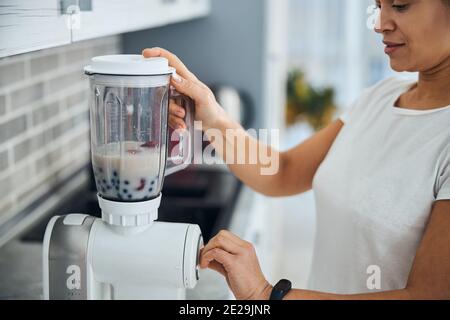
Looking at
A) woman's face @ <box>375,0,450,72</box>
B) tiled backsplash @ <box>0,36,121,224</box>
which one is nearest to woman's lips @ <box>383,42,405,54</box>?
woman's face @ <box>375,0,450,72</box>

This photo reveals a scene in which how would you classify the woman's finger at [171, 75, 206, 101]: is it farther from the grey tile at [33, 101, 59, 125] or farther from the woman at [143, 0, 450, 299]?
the grey tile at [33, 101, 59, 125]

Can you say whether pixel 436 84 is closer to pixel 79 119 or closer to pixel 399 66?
pixel 399 66

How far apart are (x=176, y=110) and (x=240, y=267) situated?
0.22 m

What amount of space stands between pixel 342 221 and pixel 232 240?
22cm

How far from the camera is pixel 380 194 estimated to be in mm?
889

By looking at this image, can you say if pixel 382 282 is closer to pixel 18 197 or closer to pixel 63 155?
pixel 18 197

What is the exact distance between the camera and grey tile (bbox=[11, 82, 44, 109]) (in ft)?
4.51

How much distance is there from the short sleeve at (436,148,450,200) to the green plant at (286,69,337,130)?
2.51m

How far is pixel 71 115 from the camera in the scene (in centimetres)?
175

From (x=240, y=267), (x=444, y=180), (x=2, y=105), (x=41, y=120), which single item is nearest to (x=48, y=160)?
(x=41, y=120)

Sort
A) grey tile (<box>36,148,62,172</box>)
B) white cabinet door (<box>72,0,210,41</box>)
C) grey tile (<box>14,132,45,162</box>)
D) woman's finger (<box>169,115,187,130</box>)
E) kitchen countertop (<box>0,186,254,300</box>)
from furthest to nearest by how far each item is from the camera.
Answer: grey tile (<box>36,148,62,172</box>), grey tile (<box>14,132,45,162</box>), kitchen countertop (<box>0,186,254,300</box>), white cabinet door (<box>72,0,210,41</box>), woman's finger (<box>169,115,187,130</box>)

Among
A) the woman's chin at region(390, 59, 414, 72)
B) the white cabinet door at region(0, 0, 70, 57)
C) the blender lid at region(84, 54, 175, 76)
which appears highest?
the white cabinet door at region(0, 0, 70, 57)

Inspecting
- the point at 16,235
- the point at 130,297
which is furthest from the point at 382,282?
the point at 16,235

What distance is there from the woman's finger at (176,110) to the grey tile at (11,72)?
59 centimetres
